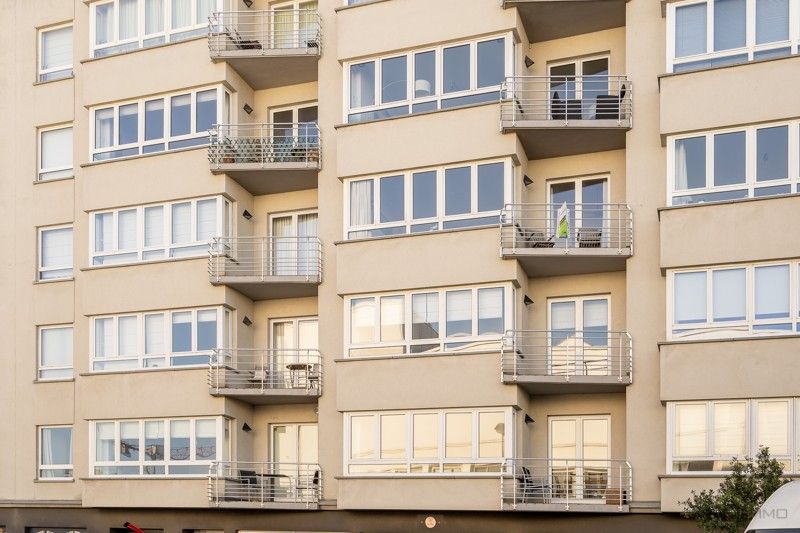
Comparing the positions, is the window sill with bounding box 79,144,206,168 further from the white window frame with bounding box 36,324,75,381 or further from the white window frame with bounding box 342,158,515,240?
the white window frame with bounding box 36,324,75,381

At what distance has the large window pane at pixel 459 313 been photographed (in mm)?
25312

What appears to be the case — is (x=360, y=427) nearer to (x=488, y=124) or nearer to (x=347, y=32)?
(x=488, y=124)

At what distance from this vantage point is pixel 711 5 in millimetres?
23906

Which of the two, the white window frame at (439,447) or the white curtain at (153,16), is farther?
the white curtain at (153,16)

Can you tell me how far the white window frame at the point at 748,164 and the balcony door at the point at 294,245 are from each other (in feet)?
25.8

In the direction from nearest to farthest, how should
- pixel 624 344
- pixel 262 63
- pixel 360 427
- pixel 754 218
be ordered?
1. pixel 754 218
2. pixel 624 344
3. pixel 360 427
4. pixel 262 63

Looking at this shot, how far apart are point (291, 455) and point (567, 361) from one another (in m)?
7.05

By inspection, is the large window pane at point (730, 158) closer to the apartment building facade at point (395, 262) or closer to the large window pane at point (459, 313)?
the apartment building facade at point (395, 262)

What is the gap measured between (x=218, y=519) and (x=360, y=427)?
13.4ft

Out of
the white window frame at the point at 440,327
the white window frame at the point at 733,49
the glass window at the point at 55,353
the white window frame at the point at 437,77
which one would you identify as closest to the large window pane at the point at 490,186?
the white window frame at the point at 437,77

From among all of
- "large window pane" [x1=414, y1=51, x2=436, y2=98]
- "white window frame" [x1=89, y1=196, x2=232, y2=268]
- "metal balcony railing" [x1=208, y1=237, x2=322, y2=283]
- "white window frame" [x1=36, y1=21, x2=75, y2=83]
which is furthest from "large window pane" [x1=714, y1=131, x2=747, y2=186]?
"white window frame" [x1=36, y1=21, x2=75, y2=83]

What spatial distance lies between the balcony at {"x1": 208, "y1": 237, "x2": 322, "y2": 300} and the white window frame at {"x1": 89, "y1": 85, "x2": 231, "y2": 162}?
255cm

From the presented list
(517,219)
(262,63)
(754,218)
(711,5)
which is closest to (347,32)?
(262,63)

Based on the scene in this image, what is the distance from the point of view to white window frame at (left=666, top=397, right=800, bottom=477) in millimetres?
22359
